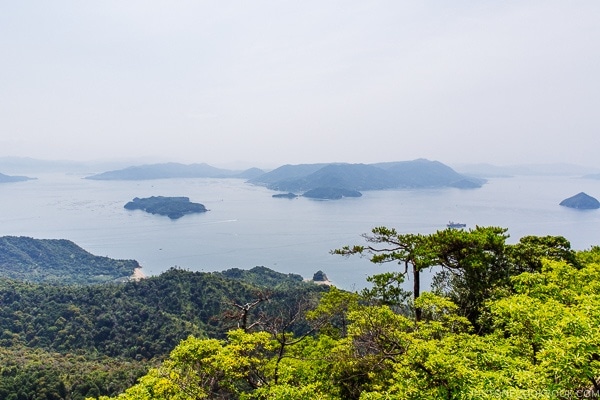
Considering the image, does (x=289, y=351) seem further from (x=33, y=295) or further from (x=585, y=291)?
(x=33, y=295)

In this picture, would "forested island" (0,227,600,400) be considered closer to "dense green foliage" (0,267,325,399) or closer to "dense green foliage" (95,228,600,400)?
"dense green foliage" (95,228,600,400)

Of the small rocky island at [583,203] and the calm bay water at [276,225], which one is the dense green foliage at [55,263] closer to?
the calm bay water at [276,225]

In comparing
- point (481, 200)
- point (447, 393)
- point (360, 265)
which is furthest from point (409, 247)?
point (481, 200)

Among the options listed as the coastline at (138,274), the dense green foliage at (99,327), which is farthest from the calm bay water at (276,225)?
the dense green foliage at (99,327)

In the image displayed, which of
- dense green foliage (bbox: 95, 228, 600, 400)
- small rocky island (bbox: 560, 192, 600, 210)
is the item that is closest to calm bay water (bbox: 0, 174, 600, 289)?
small rocky island (bbox: 560, 192, 600, 210)

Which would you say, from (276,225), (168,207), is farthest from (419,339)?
(168,207)

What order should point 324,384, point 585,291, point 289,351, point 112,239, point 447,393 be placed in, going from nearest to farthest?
point 447,393, point 585,291, point 324,384, point 289,351, point 112,239

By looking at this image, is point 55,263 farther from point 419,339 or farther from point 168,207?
point 419,339
